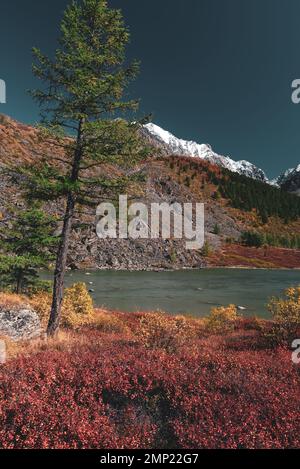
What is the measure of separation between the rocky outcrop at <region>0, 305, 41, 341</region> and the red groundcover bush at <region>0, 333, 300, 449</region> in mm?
6385

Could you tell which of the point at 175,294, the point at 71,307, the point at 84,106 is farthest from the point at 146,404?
the point at 175,294

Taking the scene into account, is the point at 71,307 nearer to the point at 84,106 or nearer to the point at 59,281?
the point at 59,281

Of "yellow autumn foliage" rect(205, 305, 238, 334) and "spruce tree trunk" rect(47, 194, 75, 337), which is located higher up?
"spruce tree trunk" rect(47, 194, 75, 337)

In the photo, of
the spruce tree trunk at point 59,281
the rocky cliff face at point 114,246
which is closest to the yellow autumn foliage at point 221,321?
the spruce tree trunk at point 59,281

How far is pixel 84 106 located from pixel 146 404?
1219 centimetres

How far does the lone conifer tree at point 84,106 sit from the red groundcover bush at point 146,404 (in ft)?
25.4


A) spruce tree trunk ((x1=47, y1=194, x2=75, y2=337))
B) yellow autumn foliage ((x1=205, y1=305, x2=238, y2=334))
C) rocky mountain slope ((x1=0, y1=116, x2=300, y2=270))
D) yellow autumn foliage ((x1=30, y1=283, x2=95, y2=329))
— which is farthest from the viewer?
rocky mountain slope ((x1=0, y1=116, x2=300, y2=270))

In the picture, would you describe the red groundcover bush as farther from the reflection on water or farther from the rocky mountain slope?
the reflection on water

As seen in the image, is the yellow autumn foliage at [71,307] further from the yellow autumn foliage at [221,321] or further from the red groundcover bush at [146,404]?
the red groundcover bush at [146,404]

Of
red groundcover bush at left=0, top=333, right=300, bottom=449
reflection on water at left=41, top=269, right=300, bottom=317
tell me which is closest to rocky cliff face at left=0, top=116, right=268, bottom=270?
reflection on water at left=41, top=269, right=300, bottom=317

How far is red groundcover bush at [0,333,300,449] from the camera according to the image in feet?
15.9

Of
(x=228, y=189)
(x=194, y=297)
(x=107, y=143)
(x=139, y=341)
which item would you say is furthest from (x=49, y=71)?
(x=228, y=189)

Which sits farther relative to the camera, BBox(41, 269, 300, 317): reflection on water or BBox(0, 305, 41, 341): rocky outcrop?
BBox(41, 269, 300, 317): reflection on water

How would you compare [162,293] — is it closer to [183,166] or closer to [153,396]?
[153,396]
